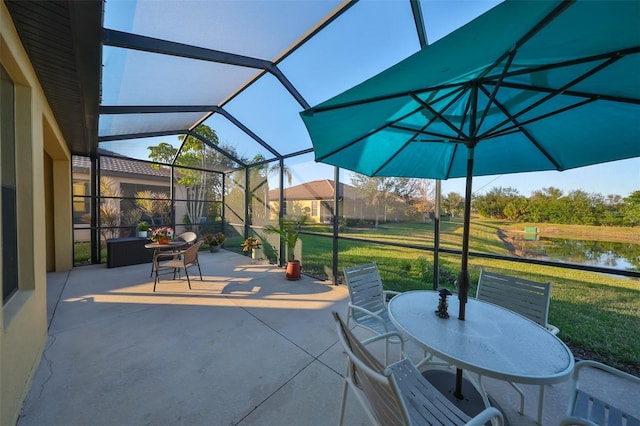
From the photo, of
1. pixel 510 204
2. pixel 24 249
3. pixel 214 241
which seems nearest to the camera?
pixel 24 249

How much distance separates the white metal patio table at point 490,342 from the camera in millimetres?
1144

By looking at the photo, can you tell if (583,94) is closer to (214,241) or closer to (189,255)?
(189,255)

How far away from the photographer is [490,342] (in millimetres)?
1374

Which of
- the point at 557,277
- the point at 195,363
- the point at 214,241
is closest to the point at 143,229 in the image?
the point at 214,241

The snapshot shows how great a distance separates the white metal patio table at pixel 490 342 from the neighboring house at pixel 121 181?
7.56m

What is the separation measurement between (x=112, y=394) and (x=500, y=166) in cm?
404

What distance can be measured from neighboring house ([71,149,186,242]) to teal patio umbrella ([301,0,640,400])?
686cm

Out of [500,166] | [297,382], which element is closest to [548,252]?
[500,166]

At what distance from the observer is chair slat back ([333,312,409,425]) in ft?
3.00

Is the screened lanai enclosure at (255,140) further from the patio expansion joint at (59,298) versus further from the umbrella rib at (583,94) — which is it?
the umbrella rib at (583,94)

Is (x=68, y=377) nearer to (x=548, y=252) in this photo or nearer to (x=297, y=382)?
(x=297, y=382)

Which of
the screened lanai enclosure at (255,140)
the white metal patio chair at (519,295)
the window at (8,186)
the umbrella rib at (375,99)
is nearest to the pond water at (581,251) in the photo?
the screened lanai enclosure at (255,140)

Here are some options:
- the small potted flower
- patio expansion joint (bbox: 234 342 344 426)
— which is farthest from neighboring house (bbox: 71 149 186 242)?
patio expansion joint (bbox: 234 342 344 426)

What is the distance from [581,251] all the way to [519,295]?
121 centimetres
